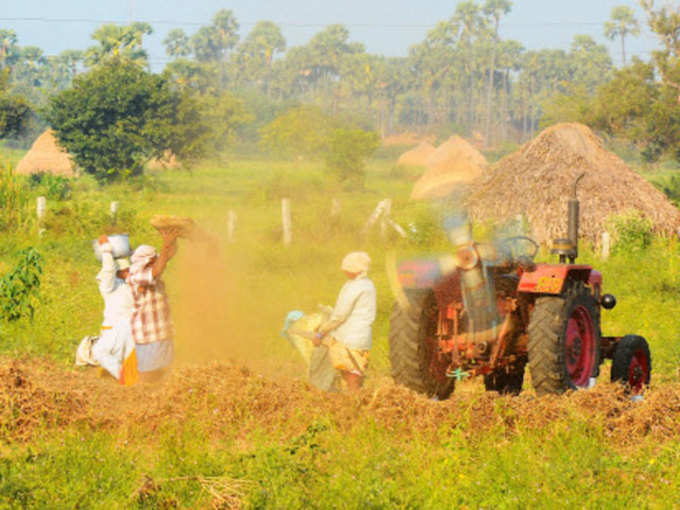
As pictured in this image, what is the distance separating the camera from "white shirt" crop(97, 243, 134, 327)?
7.61 m

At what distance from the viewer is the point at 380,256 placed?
60.3 feet

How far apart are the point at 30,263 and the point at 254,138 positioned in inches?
2405

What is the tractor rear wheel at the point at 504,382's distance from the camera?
8039 millimetres

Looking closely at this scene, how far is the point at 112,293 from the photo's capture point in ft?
25.1

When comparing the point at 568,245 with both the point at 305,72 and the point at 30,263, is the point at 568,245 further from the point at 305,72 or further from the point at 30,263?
the point at 305,72

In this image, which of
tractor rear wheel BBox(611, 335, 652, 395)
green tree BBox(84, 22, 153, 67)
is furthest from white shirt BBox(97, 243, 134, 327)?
green tree BBox(84, 22, 153, 67)

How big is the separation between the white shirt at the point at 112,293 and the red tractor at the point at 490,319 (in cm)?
233

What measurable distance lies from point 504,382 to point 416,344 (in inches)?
64.6

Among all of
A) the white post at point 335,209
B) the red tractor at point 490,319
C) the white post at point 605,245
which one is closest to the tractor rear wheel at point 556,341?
the red tractor at point 490,319

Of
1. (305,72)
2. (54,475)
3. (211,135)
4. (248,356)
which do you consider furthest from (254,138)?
(54,475)

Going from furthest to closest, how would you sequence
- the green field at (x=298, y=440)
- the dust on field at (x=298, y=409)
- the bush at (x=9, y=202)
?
the bush at (x=9, y=202), the dust on field at (x=298, y=409), the green field at (x=298, y=440)

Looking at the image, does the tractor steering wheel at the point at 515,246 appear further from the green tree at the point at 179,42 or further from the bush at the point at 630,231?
the green tree at the point at 179,42

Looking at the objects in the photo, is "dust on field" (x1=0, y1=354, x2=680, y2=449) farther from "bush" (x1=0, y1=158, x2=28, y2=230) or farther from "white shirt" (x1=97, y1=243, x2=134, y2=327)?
"bush" (x1=0, y1=158, x2=28, y2=230)

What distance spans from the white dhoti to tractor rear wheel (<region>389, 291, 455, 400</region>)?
7.57 ft
